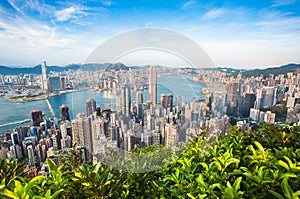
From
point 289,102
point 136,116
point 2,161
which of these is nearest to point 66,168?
point 2,161

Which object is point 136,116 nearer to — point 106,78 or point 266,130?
point 106,78

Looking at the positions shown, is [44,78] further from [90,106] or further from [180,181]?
[180,181]

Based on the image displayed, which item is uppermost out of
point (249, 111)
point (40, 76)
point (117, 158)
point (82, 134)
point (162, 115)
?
point (40, 76)

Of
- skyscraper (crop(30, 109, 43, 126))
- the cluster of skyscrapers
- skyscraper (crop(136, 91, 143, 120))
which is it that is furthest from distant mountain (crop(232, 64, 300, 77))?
Answer: skyscraper (crop(30, 109, 43, 126))

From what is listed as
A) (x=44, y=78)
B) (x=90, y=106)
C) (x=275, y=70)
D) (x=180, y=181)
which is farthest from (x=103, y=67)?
(x=275, y=70)

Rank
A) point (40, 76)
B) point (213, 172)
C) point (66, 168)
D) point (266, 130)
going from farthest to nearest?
point (40, 76), point (266, 130), point (66, 168), point (213, 172)

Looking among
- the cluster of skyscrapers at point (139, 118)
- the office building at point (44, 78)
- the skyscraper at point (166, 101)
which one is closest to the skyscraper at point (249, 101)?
the cluster of skyscrapers at point (139, 118)

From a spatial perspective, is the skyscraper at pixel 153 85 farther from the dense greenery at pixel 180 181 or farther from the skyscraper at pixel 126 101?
the dense greenery at pixel 180 181

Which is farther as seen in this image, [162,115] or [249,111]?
[249,111]

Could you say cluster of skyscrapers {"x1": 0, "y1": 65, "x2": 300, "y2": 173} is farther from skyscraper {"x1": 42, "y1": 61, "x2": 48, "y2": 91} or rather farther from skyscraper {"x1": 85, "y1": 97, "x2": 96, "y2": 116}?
skyscraper {"x1": 42, "y1": 61, "x2": 48, "y2": 91}
